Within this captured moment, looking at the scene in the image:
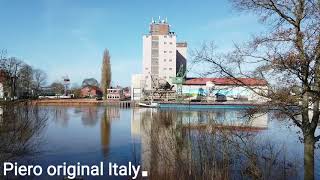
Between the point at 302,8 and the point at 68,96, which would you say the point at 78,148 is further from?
the point at 68,96

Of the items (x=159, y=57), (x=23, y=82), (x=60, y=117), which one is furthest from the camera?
(x=159, y=57)

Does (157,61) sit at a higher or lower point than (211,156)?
higher

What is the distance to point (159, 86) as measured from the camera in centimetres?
12494

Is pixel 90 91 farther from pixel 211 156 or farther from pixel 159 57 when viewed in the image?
pixel 211 156

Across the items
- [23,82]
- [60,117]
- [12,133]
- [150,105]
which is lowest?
[60,117]

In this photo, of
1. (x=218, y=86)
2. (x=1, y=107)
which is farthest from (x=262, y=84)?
(x=1, y=107)

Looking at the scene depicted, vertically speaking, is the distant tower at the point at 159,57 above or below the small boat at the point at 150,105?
above

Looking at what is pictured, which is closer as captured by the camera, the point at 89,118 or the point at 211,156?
the point at 211,156

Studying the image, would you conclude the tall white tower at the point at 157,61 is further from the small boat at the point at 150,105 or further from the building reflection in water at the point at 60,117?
the building reflection in water at the point at 60,117

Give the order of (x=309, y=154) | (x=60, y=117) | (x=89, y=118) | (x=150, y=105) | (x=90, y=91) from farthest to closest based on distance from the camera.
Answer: (x=90, y=91) < (x=150, y=105) < (x=60, y=117) < (x=89, y=118) < (x=309, y=154)

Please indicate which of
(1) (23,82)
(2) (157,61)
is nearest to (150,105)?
(2) (157,61)

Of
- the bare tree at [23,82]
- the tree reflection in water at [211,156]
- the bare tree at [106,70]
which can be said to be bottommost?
the tree reflection in water at [211,156]

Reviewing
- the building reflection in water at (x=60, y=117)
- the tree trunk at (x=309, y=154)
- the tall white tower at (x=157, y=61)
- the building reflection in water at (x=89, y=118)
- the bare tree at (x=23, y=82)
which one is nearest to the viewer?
the tree trunk at (x=309, y=154)

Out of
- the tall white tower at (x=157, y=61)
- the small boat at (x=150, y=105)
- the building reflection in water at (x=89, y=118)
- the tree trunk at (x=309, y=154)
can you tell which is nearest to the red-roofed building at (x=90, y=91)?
the tall white tower at (x=157, y=61)
